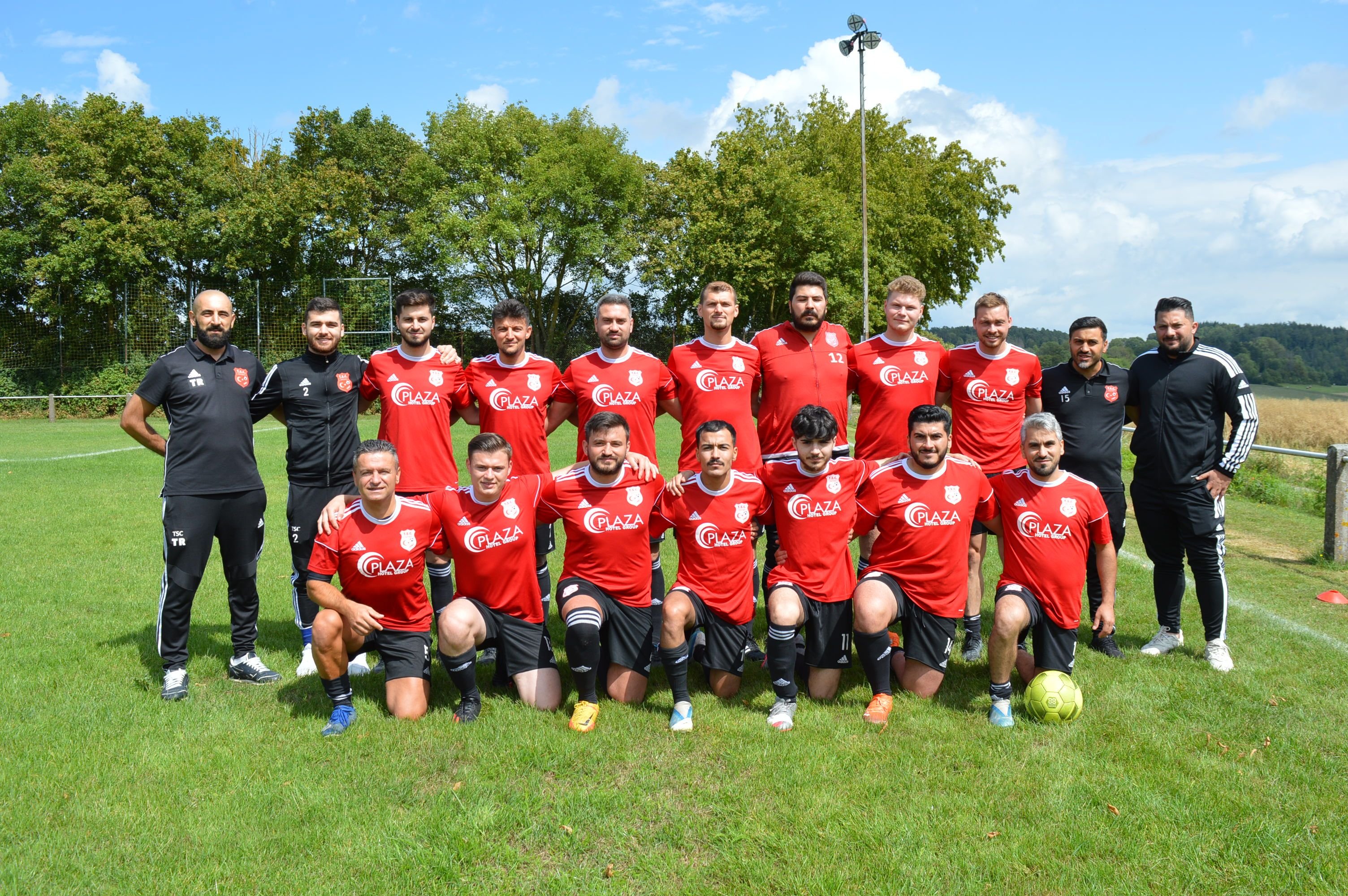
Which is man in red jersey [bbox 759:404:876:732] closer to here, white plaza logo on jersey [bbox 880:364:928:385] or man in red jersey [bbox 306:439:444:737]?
white plaza logo on jersey [bbox 880:364:928:385]

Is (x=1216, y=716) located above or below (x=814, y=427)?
below

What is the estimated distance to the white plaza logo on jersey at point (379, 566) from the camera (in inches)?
177

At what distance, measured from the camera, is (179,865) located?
3133mm

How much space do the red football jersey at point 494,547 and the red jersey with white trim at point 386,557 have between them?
0.38 ft

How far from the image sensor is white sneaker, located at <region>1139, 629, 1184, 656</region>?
5.46 metres

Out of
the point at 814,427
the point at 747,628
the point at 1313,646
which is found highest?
the point at 814,427

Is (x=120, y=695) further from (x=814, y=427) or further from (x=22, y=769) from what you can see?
(x=814, y=427)

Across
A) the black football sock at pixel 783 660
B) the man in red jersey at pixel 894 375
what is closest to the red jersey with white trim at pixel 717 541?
the black football sock at pixel 783 660

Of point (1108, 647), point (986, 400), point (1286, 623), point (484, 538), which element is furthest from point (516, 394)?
point (1286, 623)

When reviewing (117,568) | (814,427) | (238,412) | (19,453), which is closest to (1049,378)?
(814,427)

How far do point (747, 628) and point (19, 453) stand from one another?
1759 cm

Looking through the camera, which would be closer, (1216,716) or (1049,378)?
(1216,716)

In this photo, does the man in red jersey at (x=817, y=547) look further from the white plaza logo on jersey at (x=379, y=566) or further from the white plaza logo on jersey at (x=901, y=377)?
the white plaza logo on jersey at (x=379, y=566)

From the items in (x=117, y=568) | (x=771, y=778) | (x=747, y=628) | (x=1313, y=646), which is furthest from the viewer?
(x=117, y=568)
